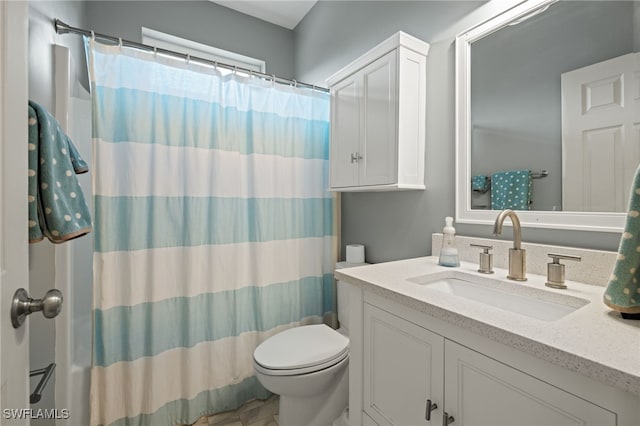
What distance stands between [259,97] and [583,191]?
159cm

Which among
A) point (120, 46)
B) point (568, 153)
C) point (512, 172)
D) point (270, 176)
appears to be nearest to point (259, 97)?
point (270, 176)

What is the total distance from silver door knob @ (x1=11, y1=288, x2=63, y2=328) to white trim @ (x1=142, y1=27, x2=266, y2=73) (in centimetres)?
215

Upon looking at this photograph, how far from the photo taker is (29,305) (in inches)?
24.1

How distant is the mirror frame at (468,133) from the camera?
106 cm

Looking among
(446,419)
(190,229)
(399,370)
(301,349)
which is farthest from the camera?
(190,229)

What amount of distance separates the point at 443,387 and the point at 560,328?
0.99 ft

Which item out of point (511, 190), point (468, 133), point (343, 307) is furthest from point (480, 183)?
point (343, 307)

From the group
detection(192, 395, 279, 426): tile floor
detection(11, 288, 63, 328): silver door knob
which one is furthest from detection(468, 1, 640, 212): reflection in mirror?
detection(192, 395, 279, 426): tile floor

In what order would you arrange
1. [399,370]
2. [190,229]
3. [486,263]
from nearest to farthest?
[399,370]
[486,263]
[190,229]

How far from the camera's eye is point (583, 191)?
963 mm

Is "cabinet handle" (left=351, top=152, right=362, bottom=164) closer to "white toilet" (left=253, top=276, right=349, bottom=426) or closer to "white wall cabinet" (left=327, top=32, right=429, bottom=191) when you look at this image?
"white wall cabinet" (left=327, top=32, right=429, bottom=191)

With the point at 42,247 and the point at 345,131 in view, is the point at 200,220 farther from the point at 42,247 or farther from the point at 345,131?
the point at 345,131

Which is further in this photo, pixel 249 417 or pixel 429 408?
pixel 249 417

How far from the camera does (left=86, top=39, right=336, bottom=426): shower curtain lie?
1.38m
